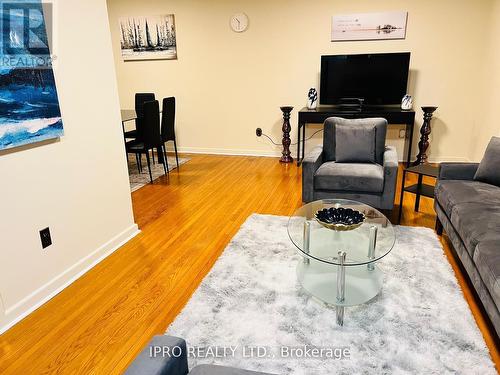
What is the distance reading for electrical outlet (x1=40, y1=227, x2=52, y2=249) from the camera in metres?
2.20

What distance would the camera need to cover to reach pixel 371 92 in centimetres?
483

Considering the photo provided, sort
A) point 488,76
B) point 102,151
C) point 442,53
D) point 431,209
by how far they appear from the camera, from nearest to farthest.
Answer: point 102,151
point 431,209
point 488,76
point 442,53

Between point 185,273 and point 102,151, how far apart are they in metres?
1.10

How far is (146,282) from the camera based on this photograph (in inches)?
93.7

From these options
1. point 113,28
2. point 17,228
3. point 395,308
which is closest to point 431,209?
point 395,308

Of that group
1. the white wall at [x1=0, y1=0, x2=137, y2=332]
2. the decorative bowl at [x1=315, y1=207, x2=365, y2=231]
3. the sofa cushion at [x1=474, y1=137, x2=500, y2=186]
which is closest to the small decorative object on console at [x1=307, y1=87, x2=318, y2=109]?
the sofa cushion at [x1=474, y1=137, x2=500, y2=186]

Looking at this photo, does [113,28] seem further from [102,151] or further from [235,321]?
[235,321]

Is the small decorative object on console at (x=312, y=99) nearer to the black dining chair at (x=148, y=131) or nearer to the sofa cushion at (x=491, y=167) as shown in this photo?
the black dining chair at (x=148, y=131)

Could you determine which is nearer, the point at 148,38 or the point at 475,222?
the point at 475,222

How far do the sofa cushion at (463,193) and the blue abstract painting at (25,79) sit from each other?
107 inches

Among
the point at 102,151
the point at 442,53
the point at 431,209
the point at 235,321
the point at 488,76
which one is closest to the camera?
the point at 235,321

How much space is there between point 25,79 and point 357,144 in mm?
2720

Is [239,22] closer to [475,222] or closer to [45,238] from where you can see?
[45,238]

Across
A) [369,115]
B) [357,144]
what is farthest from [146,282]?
[369,115]
